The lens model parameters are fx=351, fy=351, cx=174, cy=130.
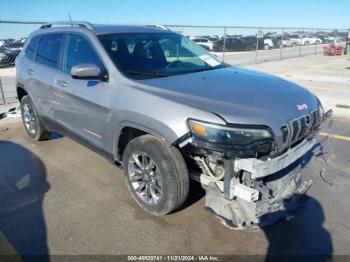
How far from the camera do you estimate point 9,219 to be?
11.8 ft

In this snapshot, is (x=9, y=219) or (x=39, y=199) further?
(x=39, y=199)

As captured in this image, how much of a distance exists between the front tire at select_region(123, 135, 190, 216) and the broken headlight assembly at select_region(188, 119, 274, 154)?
17.2 inches

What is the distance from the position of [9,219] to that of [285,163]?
9.18 ft

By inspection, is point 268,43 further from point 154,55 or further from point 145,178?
point 145,178

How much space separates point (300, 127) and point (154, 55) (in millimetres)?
1968

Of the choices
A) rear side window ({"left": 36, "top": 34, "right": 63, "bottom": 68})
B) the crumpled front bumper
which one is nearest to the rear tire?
rear side window ({"left": 36, "top": 34, "right": 63, "bottom": 68})

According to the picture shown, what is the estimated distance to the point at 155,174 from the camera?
3488 mm

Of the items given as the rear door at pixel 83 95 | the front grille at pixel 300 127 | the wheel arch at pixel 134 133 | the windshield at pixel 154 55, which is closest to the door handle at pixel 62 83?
the rear door at pixel 83 95

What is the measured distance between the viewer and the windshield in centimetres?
389

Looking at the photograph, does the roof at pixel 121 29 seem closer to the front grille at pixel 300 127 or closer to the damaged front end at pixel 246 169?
the damaged front end at pixel 246 169

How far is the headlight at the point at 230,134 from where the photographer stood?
9.39 feet

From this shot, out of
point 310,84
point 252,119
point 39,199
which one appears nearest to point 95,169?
point 39,199

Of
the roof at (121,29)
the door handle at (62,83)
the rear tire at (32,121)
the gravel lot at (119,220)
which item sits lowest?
the gravel lot at (119,220)

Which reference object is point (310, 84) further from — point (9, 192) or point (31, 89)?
point (9, 192)
